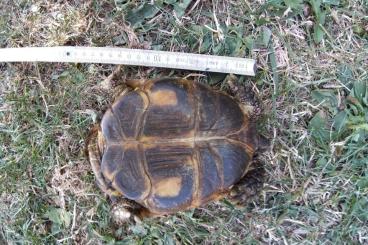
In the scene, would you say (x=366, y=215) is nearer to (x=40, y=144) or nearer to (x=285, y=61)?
(x=285, y=61)

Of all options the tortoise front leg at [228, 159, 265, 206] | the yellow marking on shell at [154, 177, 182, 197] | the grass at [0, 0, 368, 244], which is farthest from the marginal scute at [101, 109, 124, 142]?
the tortoise front leg at [228, 159, 265, 206]

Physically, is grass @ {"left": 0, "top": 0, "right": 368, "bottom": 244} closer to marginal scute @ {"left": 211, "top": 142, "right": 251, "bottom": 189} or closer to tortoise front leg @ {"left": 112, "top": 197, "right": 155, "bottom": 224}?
tortoise front leg @ {"left": 112, "top": 197, "right": 155, "bottom": 224}

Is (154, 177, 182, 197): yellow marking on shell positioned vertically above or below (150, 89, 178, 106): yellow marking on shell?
below

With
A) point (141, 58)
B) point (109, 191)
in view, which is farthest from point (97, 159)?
point (141, 58)

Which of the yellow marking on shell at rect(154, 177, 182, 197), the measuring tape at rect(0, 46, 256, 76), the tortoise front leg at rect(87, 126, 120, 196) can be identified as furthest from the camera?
the measuring tape at rect(0, 46, 256, 76)

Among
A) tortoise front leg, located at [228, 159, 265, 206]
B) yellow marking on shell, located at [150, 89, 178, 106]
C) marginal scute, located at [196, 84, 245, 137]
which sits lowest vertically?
tortoise front leg, located at [228, 159, 265, 206]

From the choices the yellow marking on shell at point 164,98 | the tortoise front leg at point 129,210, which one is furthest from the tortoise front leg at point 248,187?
the yellow marking on shell at point 164,98

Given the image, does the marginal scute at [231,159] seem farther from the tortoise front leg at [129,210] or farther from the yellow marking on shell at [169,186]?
the tortoise front leg at [129,210]

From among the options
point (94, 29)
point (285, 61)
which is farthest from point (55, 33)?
point (285, 61)
